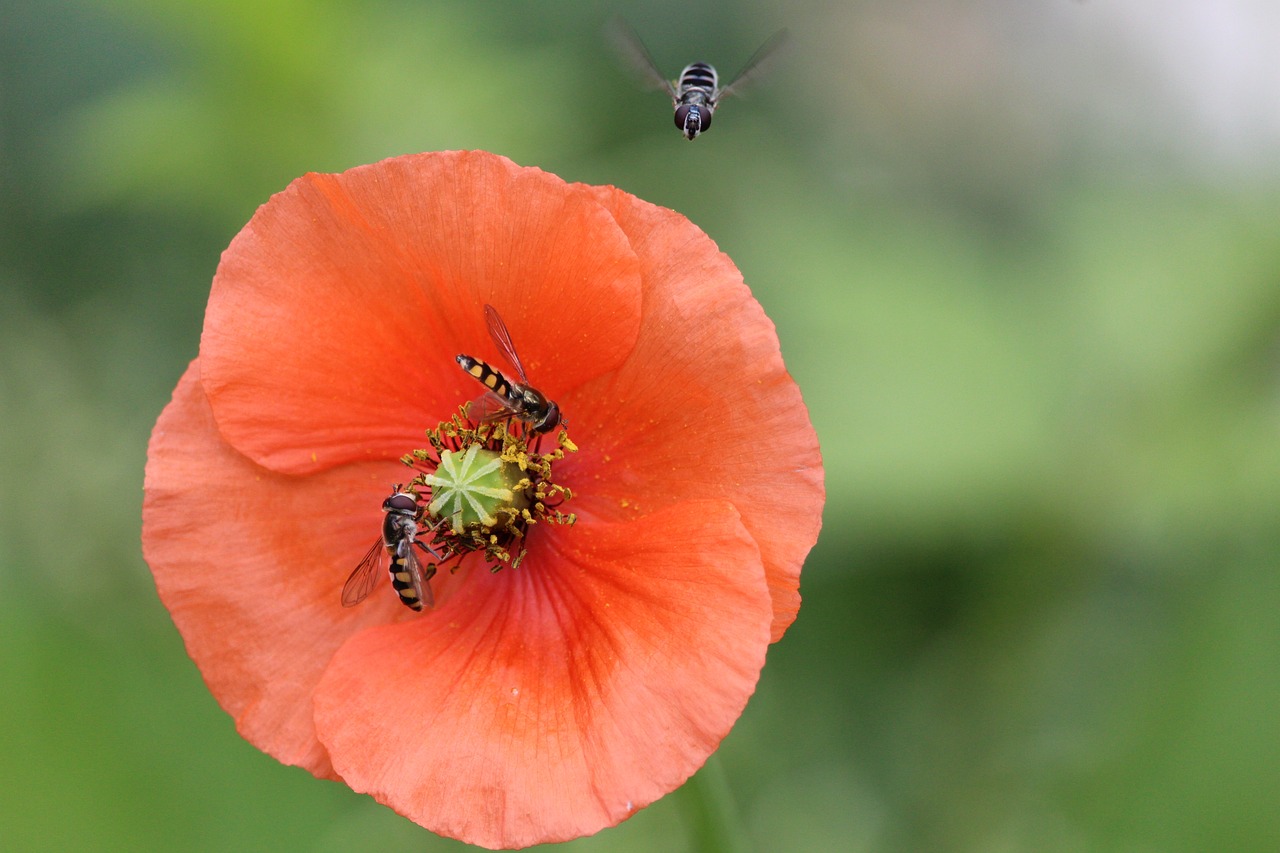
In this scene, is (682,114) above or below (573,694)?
above

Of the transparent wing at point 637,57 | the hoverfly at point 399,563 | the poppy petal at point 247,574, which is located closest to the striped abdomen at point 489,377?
the hoverfly at point 399,563

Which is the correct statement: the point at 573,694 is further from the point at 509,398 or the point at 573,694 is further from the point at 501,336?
the point at 501,336

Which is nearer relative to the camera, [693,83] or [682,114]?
[682,114]

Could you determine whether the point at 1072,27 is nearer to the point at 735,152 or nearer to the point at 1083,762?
the point at 735,152

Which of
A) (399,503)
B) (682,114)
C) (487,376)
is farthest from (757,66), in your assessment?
(399,503)

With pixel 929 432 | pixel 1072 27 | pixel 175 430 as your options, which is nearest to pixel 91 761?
pixel 175 430
